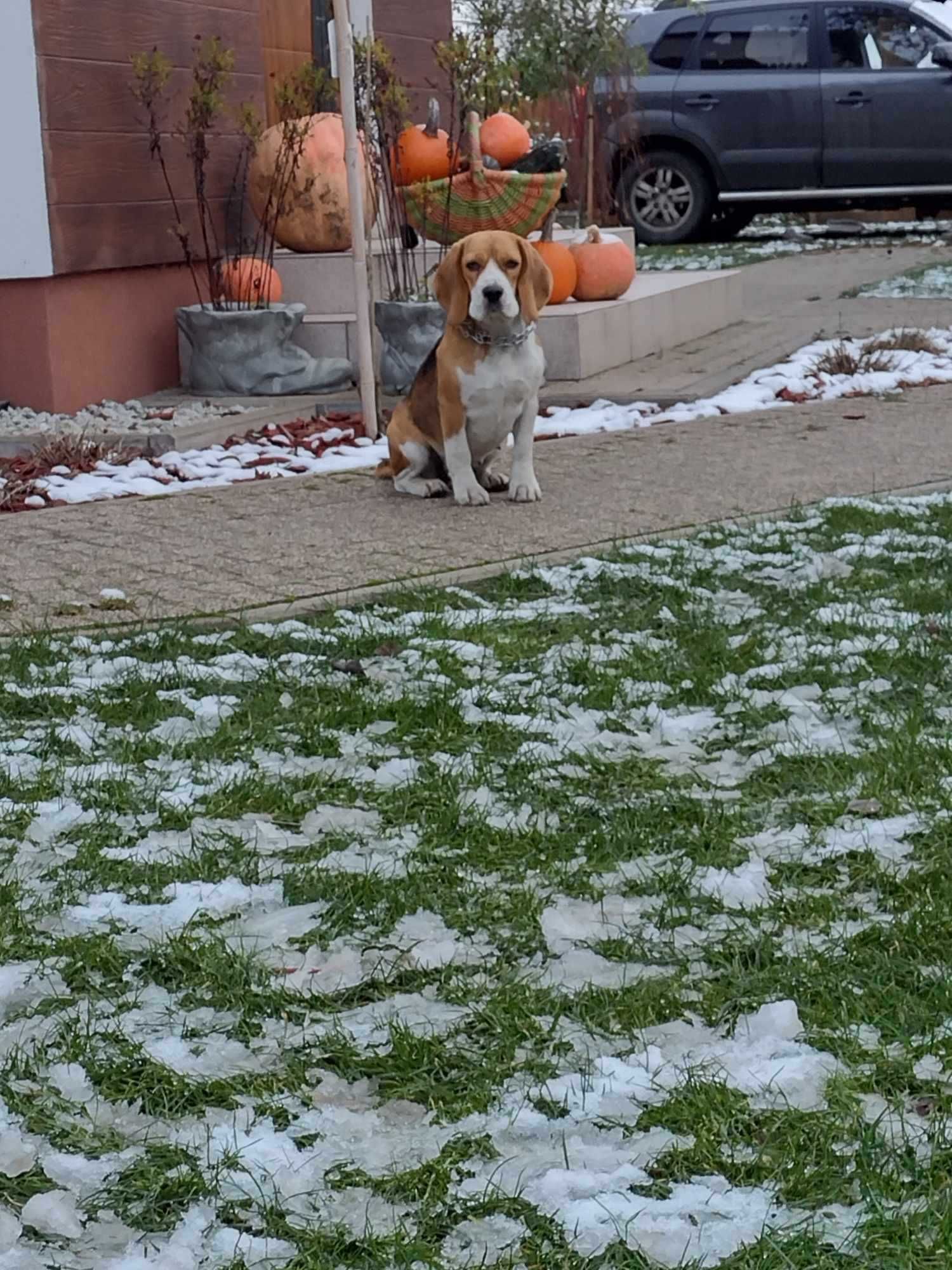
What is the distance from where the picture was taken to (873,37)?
635 inches

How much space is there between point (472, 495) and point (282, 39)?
5769 mm

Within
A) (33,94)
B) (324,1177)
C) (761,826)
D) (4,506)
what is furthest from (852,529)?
(33,94)

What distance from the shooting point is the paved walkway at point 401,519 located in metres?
5.23

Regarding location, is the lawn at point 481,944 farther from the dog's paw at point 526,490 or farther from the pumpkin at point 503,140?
the pumpkin at point 503,140

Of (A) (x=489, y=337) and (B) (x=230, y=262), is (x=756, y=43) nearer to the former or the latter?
(B) (x=230, y=262)

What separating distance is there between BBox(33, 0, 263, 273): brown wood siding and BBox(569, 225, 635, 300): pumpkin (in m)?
1.98

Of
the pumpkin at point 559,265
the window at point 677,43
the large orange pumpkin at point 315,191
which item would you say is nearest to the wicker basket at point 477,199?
the pumpkin at point 559,265

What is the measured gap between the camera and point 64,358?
8.19 m

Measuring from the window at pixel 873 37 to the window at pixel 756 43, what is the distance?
284 mm

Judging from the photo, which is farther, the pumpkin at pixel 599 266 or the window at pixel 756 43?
the window at pixel 756 43

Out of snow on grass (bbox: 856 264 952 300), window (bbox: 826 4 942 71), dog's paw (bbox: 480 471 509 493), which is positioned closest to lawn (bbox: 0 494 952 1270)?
dog's paw (bbox: 480 471 509 493)

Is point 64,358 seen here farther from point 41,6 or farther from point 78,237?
point 41,6

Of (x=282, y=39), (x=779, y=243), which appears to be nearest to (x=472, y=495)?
(x=282, y=39)

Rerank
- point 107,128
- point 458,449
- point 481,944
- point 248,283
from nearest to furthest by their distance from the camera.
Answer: point 481,944 → point 458,449 → point 107,128 → point 248,283
